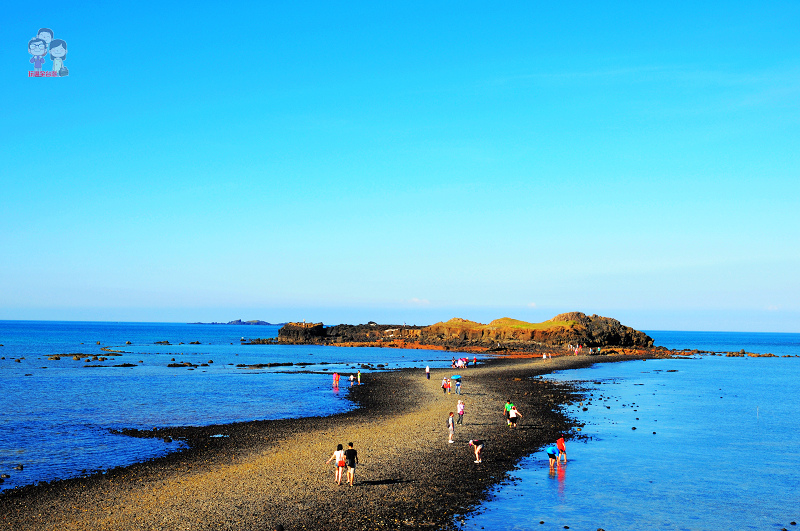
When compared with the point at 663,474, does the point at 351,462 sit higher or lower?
higher

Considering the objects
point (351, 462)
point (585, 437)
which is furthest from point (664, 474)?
point (351, 462)

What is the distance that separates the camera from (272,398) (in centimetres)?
5591

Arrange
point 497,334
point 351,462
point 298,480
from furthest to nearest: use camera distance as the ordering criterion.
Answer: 1. point 497,334
2. point 298,480
3. point 351,462

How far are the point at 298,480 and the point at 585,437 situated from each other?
65.1 ft

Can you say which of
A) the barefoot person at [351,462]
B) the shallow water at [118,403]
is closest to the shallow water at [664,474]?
the barefoot person at [351,462]

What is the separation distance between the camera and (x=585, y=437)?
117 ft

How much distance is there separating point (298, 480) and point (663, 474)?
17.9 meters

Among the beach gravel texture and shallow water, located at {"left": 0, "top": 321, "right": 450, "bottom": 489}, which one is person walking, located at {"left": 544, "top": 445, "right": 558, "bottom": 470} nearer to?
the beach gravel texture

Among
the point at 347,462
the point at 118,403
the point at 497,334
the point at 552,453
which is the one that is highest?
the point at 497,334

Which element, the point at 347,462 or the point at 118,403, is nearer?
the point at 347,462

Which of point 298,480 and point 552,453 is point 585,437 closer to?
point 552,453

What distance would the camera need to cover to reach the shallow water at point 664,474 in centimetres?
2114

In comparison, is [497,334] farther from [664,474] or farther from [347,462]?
[347,462]

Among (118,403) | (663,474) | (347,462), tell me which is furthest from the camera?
(118,403)
